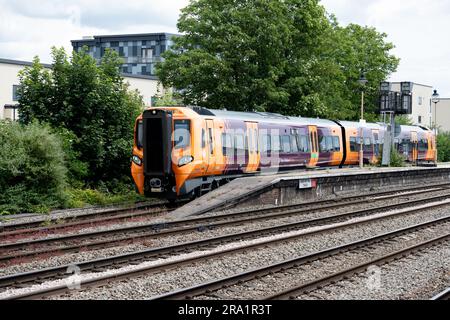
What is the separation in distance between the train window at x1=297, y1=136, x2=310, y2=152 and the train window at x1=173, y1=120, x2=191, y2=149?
26.9 feet

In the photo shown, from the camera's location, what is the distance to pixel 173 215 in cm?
1741

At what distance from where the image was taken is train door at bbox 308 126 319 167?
2794 cm

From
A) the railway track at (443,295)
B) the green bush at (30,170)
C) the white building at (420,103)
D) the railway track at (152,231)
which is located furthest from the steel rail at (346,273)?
the white building at (420,103)

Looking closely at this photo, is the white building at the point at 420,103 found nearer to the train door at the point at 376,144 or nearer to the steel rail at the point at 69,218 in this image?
the train door at the point at 376,144

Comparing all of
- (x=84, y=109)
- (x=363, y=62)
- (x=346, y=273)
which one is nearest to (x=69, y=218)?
(x=84, y=109)

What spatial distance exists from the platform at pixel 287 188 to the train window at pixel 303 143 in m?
1.56

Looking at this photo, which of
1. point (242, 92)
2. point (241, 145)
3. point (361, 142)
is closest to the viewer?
point (241, 145)

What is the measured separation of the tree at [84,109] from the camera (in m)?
22.5

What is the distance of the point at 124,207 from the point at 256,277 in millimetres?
9830

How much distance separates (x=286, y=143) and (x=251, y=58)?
313 inches

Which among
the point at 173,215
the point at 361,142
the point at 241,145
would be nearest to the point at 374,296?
the point at 173,215

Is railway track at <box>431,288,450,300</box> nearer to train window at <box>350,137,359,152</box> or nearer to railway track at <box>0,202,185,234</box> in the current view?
railway track at <box>0,202,185,234</box>

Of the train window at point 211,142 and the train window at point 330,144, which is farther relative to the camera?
the train window at point 330,144

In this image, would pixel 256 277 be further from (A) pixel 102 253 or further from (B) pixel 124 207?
(B) pixel 124 207
